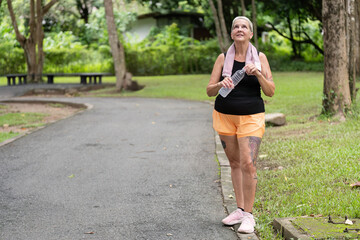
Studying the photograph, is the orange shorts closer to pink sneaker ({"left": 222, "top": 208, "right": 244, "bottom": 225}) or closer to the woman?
the woman

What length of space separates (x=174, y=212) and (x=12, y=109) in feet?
40.5

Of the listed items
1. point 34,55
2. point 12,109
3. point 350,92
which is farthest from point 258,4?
point 350,92

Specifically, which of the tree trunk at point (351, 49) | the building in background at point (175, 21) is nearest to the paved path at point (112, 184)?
the tree trunk at point (351, 49)

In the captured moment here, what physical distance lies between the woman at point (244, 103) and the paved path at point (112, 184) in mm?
519

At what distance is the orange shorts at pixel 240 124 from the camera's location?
458cm

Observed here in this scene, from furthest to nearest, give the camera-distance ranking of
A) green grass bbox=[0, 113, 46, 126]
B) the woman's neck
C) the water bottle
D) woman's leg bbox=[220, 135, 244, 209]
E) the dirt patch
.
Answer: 1. green grass bbox=[0, 113, 46, 126]
2. the dirt patch
3. woman's leg bbox=[220, 135, 244, 209]
4. the woman's neck
5. the water bottle

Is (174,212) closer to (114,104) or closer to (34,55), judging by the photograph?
(114,104)

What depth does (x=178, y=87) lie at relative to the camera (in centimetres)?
2523

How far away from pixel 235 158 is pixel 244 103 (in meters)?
0.54

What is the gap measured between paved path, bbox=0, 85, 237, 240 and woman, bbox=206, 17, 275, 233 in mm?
519

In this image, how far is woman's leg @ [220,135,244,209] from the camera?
4.74m

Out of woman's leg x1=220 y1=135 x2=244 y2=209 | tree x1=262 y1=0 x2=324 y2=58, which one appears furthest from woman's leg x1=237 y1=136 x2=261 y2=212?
tree x1=262 y1=0 x2=324 y2=58

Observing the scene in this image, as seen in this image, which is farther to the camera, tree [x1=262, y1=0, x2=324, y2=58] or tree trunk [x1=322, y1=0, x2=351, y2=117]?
tree [x1=262, y1=0, x2=324, y2=58]

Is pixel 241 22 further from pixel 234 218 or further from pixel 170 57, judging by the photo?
pixel 170 57
